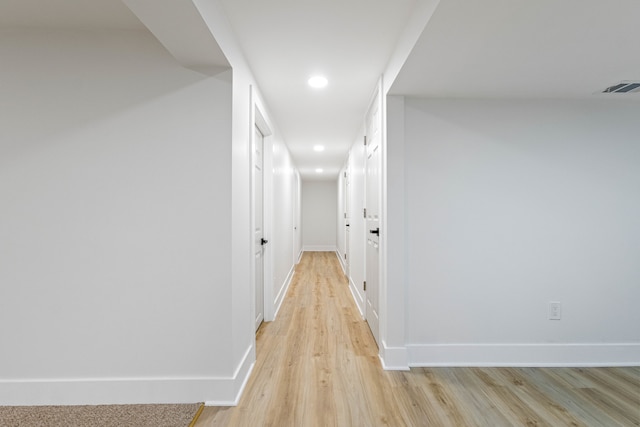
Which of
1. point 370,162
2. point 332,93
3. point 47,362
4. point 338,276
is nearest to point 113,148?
point 47,362

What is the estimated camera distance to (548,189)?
2.36 m

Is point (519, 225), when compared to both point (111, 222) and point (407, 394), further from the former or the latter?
point (111, 222)

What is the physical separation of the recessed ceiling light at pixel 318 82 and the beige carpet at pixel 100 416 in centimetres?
238

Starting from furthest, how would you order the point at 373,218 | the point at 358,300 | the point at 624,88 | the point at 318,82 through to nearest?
the point at 358,300
the point at 373,218
the point at 318,82
the point at 624,88

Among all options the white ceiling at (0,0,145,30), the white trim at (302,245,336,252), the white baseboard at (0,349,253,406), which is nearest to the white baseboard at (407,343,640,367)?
the white baseboard at (0,349,253,406)

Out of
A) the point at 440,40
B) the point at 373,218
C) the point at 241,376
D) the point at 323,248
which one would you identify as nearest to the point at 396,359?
the point at 241,376

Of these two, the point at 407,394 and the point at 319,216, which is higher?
the point at 319,216

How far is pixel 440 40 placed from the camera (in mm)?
1555

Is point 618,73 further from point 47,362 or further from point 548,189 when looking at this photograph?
point 47,362

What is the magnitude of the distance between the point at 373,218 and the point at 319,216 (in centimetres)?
689

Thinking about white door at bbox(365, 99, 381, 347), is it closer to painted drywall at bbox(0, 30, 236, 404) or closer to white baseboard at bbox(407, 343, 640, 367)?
white baseboard at bbox(407, 343, 640, 367)

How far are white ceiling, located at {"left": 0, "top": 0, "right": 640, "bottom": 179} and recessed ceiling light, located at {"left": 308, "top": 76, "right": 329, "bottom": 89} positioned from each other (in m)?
0.06

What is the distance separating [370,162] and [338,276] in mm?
3145

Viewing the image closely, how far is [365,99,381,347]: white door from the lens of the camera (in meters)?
2.69
